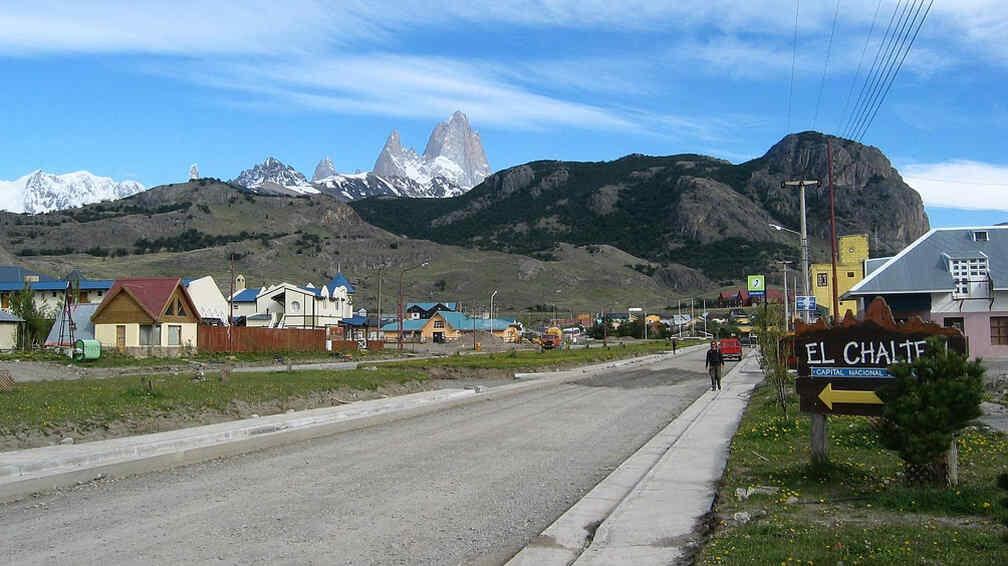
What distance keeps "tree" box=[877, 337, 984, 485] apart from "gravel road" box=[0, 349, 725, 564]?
152 inches

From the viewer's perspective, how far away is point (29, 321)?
63844 mm

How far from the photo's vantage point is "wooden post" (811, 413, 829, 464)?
429 inches

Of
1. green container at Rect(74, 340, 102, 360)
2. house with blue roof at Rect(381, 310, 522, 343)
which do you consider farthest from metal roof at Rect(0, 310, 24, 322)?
house with blue roof at Rect(381, 310, 522, 343)

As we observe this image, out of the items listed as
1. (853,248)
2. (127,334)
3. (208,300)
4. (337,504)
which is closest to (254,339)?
(127,334)

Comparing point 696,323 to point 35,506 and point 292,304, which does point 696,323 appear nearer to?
point 292,304

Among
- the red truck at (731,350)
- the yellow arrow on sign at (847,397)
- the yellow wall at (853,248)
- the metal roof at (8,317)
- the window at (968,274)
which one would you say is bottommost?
the red truck at (731,350)

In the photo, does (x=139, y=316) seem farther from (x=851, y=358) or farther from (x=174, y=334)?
(x=851, y=358)

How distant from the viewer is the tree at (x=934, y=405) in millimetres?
9039

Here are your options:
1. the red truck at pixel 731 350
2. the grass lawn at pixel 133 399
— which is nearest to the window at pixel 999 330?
the red truck at pixel 731 350

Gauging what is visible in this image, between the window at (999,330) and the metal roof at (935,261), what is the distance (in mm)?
2199

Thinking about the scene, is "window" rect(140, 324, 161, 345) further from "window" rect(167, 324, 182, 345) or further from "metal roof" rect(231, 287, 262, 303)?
"metal roof" rect(231, 287, 262, 303)

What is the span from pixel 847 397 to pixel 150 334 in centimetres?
5330

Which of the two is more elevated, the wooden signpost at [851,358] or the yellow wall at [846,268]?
the yellow wall at [846,268]

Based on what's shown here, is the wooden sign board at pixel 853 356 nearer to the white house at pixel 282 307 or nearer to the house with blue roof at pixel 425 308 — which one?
the white house at pixel 282 307
